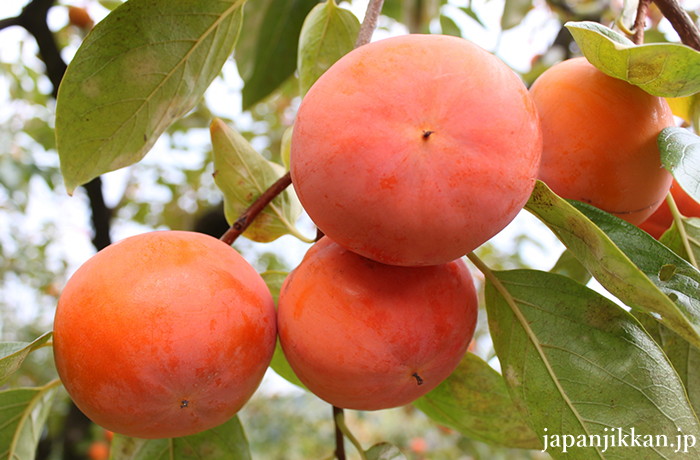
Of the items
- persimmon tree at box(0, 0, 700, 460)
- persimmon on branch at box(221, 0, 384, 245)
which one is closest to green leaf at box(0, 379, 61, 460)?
persimmon tree at box(0, 0, 700, 460)

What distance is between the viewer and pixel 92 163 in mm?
961

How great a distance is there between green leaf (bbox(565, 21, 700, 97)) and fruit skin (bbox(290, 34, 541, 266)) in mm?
141

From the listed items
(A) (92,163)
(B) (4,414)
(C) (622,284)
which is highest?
(C) (622,284)

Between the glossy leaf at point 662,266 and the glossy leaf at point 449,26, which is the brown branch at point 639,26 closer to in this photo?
the glossy leaf at point 662,266

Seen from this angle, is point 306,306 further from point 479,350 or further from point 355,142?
point 479,350

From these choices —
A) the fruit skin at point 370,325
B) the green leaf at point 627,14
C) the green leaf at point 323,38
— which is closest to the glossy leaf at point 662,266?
the fruit skin at point 370,325

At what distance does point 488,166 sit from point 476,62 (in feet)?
0.45

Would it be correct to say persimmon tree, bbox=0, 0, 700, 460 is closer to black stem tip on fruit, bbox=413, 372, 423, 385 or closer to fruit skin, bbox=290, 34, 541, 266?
fruit skin, bbox=290, 34, 541, 266

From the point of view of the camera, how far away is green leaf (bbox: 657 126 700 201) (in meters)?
0.61

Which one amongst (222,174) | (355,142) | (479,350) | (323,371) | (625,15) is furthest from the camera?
(479,350)

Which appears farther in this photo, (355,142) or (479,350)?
(479,350)

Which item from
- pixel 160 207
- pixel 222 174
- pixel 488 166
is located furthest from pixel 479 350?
pixel 488 166

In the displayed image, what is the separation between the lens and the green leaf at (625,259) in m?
0.60

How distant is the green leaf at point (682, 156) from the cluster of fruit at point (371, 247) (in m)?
0.04
